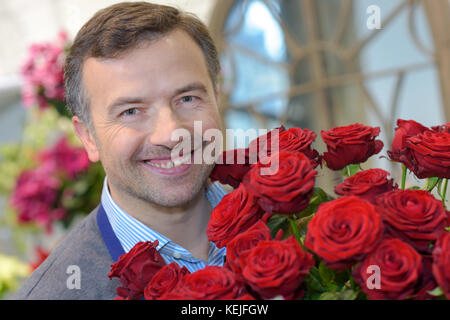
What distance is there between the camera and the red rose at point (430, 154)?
1.74 feet

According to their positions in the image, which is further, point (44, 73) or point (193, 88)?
point (44, 73)

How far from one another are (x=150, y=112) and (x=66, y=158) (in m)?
0.74

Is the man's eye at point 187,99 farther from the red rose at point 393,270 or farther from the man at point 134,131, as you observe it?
the red rose at point 393,270

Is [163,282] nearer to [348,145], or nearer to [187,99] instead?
[348,145]

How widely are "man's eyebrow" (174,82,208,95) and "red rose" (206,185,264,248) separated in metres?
0.35

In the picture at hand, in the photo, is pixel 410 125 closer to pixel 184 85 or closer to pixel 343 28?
pixel 184 85

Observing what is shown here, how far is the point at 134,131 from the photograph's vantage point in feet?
2.75

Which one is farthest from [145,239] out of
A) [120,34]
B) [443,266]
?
[443,266]

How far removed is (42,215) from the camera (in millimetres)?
1513

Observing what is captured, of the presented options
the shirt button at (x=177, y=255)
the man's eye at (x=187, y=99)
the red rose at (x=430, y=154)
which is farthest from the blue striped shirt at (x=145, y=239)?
the red rose at (x=430, y=154)

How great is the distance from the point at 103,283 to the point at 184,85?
35cm

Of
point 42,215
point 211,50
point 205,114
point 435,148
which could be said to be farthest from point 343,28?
point 435,148

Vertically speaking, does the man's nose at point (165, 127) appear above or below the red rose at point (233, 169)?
above

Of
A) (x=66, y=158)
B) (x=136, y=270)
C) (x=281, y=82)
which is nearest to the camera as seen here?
(x=136, y=270)
